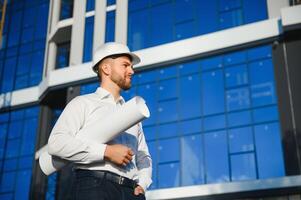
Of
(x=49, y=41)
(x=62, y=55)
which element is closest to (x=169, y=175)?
(x=62, y=55)

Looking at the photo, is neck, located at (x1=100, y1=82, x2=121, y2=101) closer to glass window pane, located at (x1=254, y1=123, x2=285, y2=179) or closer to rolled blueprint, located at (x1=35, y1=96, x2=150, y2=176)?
rolled blueprint, located at (x1=35, y1=96, x2=150, y2=176)

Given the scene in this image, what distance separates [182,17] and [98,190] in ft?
Result: 55.7

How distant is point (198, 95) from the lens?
59.8 feet

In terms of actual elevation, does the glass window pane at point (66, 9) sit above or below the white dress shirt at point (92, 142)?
above

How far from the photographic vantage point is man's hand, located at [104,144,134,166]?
11.4ft

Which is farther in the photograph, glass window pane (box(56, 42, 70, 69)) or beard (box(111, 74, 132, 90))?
glass window pane (box(56, 42, 70, 69))

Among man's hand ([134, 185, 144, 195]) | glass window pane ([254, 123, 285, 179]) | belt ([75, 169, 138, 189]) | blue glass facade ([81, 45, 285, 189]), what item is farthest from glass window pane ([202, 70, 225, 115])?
belt ([75, 169, 138, 189])

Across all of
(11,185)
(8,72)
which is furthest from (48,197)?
(8,72)

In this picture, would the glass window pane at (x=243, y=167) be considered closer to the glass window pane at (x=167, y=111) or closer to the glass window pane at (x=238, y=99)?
the glass window pane at (x=238, y=99)

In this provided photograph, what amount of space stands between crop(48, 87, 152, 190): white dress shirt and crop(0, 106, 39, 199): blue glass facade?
1922 cm

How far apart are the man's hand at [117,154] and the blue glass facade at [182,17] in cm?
1557

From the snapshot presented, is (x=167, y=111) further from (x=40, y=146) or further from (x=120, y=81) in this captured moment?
(x=120, y=81)

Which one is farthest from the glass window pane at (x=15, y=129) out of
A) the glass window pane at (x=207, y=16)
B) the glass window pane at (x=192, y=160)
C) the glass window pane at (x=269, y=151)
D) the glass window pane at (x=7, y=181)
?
the glass window pane at (x=269, y=151)

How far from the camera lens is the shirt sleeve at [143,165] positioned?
150 inches
